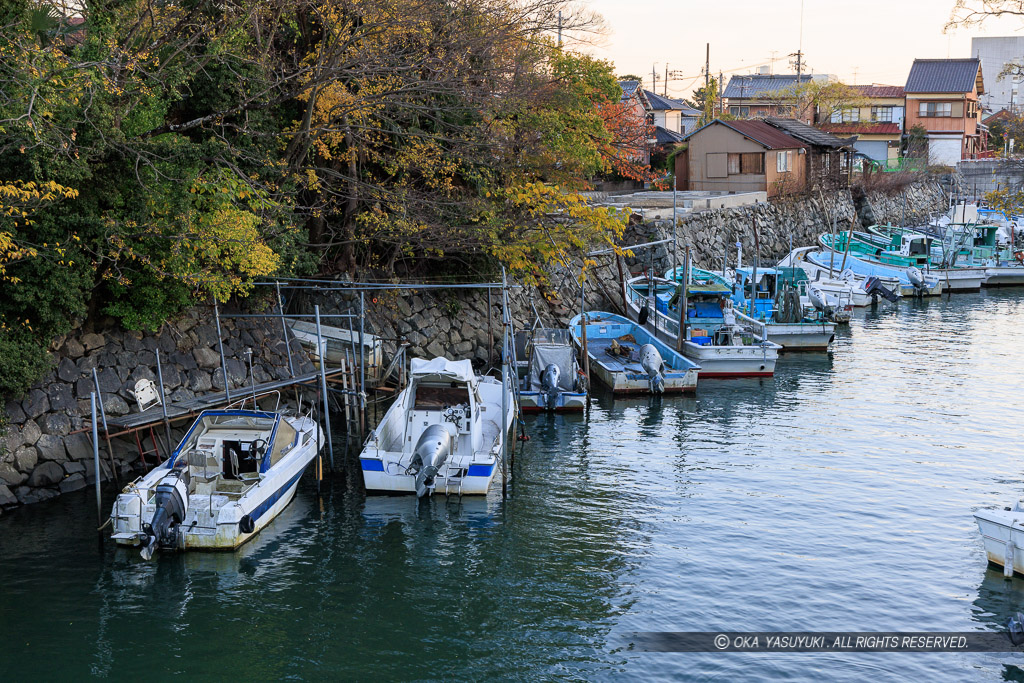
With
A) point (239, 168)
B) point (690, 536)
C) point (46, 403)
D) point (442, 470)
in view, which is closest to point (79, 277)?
point (46, 403)

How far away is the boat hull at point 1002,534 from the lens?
15258 millimetres

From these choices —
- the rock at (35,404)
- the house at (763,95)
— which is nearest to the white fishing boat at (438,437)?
the rock at (35,404)

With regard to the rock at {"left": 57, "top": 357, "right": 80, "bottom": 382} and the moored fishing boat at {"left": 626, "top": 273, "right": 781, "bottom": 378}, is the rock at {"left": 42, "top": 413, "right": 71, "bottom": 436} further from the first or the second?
the moored fishing boat at {"left": 626, "top": 273, "right": 781, "bottom": 378}

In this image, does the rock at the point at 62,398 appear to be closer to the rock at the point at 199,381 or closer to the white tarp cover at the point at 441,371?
the rock at the point at 199,381

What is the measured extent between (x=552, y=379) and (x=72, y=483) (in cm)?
1324

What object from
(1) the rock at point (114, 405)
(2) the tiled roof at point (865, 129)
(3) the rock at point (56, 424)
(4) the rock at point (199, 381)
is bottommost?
(3) the rock at point (56, 424)

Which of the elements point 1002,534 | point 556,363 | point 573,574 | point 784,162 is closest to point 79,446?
point 573,574

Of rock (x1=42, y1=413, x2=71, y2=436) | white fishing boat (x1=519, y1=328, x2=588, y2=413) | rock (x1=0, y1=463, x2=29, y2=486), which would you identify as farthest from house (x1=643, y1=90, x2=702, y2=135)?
rock (x1=0, y1=463, x2=29, y2=486)

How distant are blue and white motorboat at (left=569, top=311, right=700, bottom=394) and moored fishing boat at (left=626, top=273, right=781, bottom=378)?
88 cm

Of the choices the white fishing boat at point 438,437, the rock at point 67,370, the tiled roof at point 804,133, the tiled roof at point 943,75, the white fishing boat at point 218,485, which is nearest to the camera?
the white fishing boat at point 218,485

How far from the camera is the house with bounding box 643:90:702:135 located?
85062mm

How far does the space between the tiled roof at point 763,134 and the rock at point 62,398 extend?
160ft

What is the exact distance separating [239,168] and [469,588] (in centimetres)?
1366

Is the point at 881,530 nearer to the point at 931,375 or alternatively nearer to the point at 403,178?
the point at 931,375
